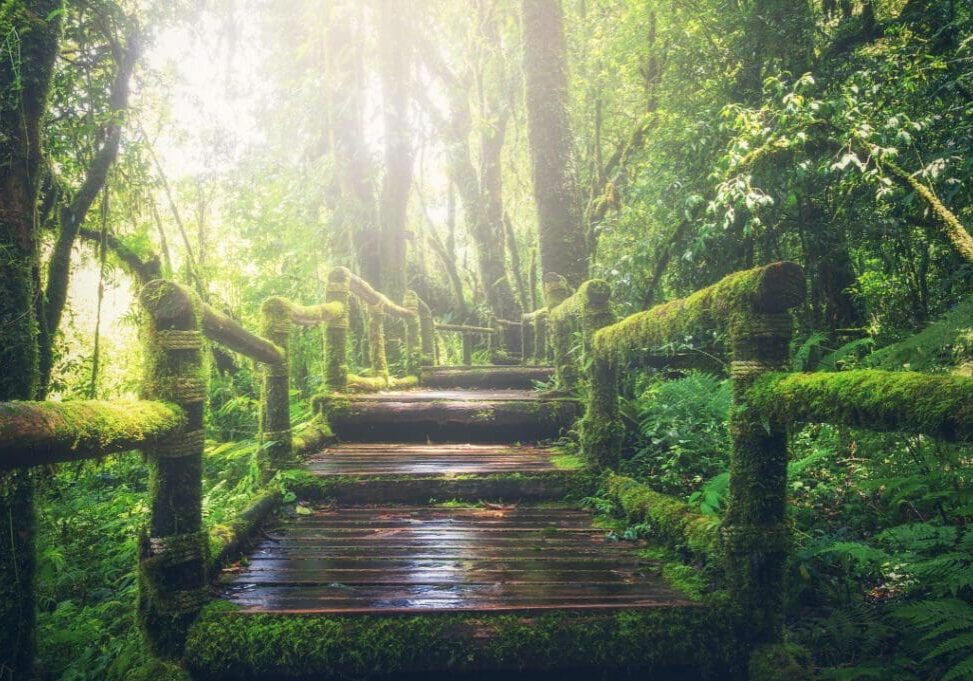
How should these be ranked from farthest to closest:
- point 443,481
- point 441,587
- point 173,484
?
point 443,481
point 441,587
point 173,484

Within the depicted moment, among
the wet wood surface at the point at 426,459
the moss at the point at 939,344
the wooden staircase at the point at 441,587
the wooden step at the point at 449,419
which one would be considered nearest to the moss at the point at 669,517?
the wooden staircase at the point at 441,587

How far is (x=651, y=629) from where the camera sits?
2.09m

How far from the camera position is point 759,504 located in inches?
84.9

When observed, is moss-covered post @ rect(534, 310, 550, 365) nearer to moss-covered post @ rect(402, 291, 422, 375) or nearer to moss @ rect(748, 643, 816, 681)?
moss-covered post @ rect(402, 291, 422, 375)

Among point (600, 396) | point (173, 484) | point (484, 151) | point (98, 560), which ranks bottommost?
point (98, 560)

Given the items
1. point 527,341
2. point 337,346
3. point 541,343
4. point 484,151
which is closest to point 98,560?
point 337,346

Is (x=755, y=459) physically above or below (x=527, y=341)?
below

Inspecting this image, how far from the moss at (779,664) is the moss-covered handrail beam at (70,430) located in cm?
232

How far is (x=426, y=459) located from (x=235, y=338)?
188 centimetres

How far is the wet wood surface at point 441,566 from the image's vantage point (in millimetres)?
2279

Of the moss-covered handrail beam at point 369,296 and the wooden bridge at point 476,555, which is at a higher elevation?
the moss-covered handrail beam at point 369,296

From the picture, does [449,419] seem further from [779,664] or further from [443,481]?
[779,664]

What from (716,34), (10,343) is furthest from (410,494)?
(716,34)

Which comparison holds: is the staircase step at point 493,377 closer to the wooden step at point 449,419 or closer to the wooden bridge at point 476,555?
the wooden step at point 449,419
